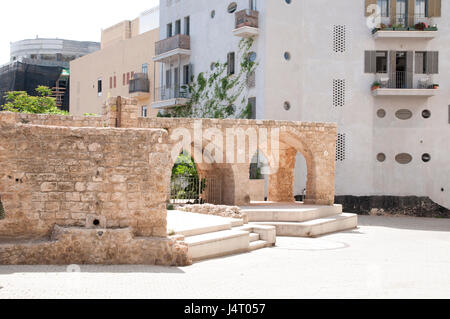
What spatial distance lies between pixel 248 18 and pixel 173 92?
7652mm

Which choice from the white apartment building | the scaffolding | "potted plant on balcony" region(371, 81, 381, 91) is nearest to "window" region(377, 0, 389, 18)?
the white apartment building

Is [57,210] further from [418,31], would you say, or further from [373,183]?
[418,31]

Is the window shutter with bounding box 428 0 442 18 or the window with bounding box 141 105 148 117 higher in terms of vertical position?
the window shutter with bounding box 428 0 442 18

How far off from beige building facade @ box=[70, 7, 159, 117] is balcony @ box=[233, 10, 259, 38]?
31.8ft

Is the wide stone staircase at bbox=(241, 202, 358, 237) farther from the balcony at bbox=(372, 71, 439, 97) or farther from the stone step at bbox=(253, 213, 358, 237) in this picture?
the balcony at bbox=(372, 71, 439, 97)

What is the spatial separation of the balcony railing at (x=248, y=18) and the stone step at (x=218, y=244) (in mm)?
14479

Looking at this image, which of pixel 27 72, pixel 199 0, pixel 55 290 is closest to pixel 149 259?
pixel 55 290

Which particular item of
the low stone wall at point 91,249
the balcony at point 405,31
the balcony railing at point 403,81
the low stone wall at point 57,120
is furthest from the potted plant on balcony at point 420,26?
the low stone wall at point 91,249

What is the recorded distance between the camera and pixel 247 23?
82.0 ft

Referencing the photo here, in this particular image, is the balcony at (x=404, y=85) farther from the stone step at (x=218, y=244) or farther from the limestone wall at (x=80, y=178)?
the limestone wall at (x=80, y=178)

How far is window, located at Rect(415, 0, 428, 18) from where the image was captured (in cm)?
2659

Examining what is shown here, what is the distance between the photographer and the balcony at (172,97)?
29766mm

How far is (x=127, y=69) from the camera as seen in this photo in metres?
37.0

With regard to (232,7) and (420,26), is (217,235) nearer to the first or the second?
(232,7)
